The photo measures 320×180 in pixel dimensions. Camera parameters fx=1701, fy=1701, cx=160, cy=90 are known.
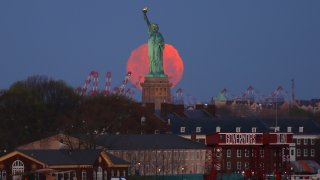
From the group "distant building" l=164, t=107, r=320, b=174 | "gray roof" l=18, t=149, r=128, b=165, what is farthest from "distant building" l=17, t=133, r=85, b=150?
"distant building" l=164, t=107, r=320, b=174

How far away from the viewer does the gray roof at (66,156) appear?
11712 cm

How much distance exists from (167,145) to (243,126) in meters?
21.2

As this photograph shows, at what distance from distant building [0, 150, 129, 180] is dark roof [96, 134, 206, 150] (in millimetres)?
13565

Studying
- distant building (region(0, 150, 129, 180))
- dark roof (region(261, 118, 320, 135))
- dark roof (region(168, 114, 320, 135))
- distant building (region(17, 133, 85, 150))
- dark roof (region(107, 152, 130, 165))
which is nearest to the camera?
distant building (region(0, 150, 129, 180))

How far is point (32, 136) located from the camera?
472 feet

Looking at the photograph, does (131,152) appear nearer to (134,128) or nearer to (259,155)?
(134,128)

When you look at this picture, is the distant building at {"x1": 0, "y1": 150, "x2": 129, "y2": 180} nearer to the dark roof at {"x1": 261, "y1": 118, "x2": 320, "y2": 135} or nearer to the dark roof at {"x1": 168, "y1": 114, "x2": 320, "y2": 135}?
the dark roof at {"x1": 168, "y1": 114, "x2": 320, "y2": 135}

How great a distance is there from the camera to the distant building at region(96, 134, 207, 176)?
13300cm

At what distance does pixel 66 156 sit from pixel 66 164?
7.15 feet

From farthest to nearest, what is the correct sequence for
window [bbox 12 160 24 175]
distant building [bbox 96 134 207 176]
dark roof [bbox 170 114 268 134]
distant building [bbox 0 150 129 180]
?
dark roof [bbox 170 114 268 134] → distant building [bbox 96 134 207 176] → window [bbox 12 160 24 175] → distant building [bbox 0 150 129 180]

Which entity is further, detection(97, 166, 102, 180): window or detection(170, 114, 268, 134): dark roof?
detection(170, 114, 268, 134): dark roof

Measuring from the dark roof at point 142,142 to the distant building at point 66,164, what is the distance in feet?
44.5

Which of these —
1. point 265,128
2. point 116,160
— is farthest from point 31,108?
point 116,160

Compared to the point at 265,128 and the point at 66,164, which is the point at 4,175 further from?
the point at 265,128
